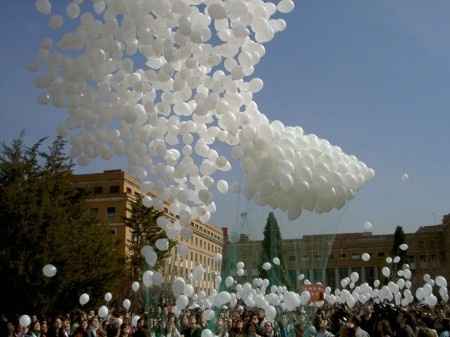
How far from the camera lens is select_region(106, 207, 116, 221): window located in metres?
51.6

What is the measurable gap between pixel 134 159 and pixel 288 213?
227 cm

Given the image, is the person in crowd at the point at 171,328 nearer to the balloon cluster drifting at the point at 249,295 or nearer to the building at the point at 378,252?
the balloon cluster drifting at the point at 249,295

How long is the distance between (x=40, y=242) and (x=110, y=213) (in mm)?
31271

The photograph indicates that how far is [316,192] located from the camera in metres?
8.76

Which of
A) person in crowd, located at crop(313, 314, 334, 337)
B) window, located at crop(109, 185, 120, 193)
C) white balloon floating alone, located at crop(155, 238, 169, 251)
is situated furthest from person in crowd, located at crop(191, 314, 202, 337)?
window, located at crop(109, 185, 120, 193)

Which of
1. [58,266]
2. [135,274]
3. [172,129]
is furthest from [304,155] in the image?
[135,274]

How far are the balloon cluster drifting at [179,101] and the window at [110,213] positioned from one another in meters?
43.6

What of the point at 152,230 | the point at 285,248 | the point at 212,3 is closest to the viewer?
the point at 212,3

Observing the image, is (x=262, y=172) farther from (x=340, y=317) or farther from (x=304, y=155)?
(x=340, y=317)

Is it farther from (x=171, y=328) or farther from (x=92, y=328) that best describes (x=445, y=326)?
(x=92, y=328)

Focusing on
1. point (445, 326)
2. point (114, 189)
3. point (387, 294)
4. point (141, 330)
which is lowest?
point (141, 330)

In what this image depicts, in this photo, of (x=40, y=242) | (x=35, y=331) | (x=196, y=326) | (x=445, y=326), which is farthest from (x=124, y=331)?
(x=40, y=242)

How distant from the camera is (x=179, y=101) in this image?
8.44 m

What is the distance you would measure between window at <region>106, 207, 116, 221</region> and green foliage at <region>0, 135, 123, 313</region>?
90.0ft
